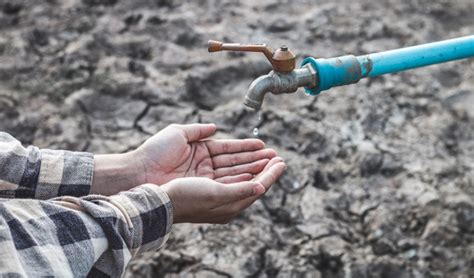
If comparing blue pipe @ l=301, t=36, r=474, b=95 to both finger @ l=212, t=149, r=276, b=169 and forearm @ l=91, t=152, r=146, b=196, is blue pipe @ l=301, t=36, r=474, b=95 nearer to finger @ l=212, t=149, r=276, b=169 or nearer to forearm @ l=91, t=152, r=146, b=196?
finger @ l=212, t=149, r=276, b=169

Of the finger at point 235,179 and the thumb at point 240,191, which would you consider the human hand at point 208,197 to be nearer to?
the thumb at point 240,191

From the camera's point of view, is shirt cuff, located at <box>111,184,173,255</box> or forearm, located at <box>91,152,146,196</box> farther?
forearm, located at <box>91,152,146,196</box>

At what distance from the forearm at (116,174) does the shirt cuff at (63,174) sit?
35mm

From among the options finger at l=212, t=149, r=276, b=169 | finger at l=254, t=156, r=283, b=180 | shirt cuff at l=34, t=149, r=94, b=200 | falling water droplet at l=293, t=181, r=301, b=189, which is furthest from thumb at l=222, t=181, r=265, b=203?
falling water droplet at l=293, t=181, r=301, b=189

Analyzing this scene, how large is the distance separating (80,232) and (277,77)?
2.15ft

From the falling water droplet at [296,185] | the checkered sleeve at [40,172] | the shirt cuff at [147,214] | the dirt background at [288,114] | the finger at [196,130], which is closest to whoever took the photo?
the shirt cuff at [147,214]

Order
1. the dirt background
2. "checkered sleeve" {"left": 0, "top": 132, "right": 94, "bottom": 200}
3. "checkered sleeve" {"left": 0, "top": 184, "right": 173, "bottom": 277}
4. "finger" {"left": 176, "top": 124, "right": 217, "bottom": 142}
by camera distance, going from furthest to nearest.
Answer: the dirt background → "finger" {"left": 176, "top": 124, "right": 217, "bottom": 142} → "checkered sleeve" {"left": 0, "top": 132, "right": 94, "bottom": 200} → "checkered sleeve" {"left": 0, "top": 184, "right": 173, "bottom": 277}

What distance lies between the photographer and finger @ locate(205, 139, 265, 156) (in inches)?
85.1

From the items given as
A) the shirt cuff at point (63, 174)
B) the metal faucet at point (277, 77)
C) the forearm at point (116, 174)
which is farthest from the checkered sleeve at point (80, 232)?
the metal faucet at point (277, 77)

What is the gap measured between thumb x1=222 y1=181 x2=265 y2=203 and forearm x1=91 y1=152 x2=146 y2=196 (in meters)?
0.35

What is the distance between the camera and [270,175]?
6.43 feet

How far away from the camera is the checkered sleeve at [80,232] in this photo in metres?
1.47

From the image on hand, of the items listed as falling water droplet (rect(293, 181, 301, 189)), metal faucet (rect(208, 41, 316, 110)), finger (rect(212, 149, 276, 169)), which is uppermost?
metal faucet (rect(208, 41, 316, 110))

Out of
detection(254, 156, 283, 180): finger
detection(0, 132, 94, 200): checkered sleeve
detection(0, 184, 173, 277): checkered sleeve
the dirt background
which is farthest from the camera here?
the dirt background
